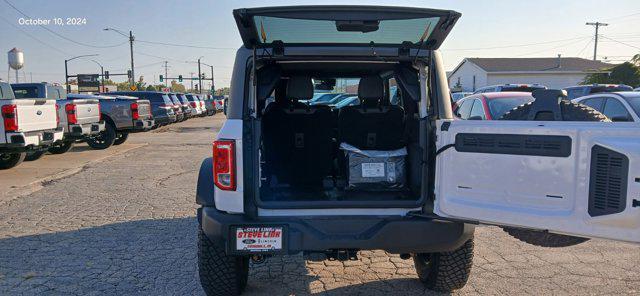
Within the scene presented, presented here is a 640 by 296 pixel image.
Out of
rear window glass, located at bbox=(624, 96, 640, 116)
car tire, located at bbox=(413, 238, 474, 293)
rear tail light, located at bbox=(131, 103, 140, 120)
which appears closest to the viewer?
car tire, located at bbox=(413, 238, 474, 293)

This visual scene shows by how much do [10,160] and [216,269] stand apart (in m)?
8.72

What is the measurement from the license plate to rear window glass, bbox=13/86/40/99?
11.6 meters

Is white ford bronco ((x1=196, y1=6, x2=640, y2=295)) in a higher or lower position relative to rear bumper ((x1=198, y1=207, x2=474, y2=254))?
higher

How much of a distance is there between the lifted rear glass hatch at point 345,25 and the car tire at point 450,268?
1510 millimetres

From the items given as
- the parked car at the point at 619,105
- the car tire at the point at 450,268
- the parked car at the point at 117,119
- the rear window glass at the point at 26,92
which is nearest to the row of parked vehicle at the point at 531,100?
the parked car at the point at 619,105

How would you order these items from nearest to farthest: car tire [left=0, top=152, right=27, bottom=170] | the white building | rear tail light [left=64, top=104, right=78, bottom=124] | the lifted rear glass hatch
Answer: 1. the lifted rear glass hatch
2. car tire [left=0, top=152, right=27, bottom=170]
3. rear tail light [left=64, top=104, right=78, bottom=124]
4. the white building

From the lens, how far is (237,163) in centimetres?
316

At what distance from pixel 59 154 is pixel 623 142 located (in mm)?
13407

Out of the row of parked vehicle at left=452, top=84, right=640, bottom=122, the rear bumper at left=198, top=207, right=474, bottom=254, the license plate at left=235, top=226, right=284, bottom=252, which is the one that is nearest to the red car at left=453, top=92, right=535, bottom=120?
the row of parked vehicle at left=452, top=84, right=640, bottom=122

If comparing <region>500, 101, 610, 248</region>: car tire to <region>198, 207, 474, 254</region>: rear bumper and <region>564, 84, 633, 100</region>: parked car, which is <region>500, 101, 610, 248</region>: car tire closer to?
<region>198, 207, 474, 254</region>: rear bumper

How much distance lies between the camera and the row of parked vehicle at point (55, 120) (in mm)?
9242

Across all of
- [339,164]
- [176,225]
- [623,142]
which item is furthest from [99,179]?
[623,142]

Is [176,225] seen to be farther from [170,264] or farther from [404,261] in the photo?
[404,261]

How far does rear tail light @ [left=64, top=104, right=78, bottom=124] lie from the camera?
11.9m
